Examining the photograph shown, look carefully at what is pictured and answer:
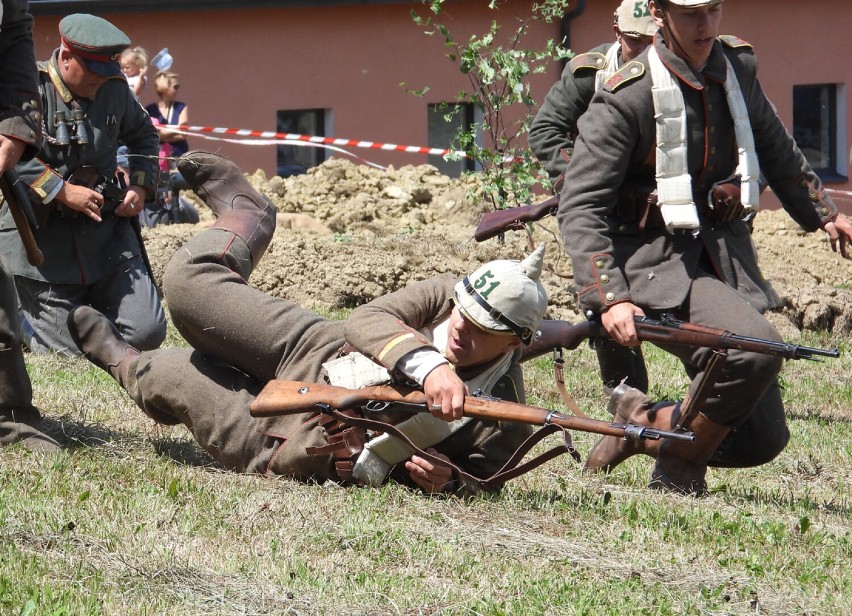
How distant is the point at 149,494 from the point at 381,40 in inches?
548

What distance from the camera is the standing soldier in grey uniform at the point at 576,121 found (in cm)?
757

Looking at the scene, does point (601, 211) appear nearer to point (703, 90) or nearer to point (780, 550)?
point (703, 90)

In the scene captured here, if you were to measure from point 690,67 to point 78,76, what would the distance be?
3.81 m

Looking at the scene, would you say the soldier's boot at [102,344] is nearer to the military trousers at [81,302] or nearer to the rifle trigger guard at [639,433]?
the military trousers at [81,302]

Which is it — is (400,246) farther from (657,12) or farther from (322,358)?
(322,358)

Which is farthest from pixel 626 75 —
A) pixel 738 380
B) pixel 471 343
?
pixel 471 343

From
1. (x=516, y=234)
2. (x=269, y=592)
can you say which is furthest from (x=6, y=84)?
(x=516, y=234)

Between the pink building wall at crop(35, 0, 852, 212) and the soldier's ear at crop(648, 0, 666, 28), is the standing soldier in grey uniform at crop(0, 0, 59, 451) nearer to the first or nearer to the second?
the soldier's ear at crop(648, 0, 666, 28)

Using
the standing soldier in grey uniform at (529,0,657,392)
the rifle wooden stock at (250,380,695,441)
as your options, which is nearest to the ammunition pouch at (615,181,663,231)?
the rifle wooden stock at (250,380,695,441)

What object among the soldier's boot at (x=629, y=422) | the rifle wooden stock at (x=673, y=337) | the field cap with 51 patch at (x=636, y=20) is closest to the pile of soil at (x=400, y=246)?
the field cap with 51 patch at (x=636, y=20)

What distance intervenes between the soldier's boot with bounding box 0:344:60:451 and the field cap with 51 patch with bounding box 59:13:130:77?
2.50 m

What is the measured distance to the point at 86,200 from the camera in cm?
782

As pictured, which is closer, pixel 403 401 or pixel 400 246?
pixel 403 401

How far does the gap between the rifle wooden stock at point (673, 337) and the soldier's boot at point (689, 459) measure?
408 millimetres
